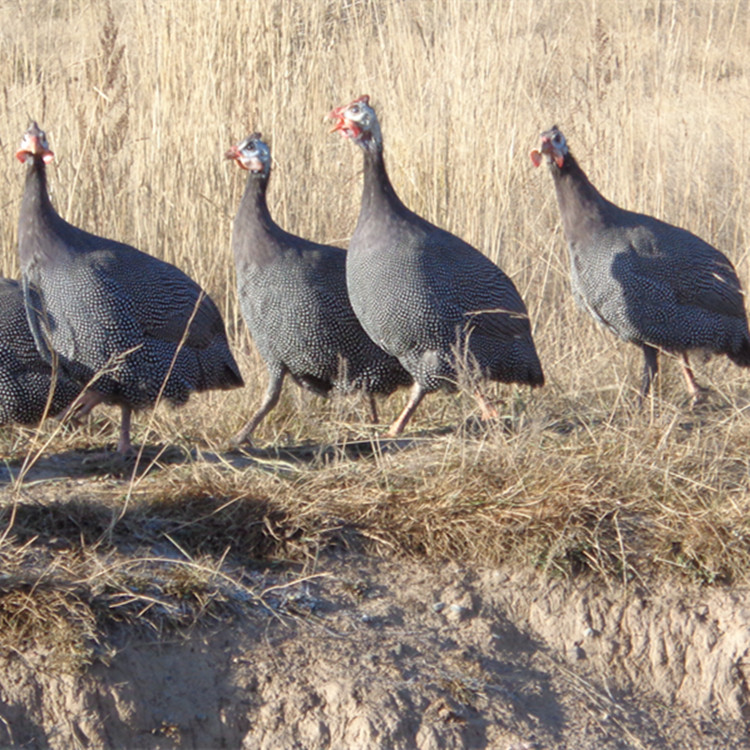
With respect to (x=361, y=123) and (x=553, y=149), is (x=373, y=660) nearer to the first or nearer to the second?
(x=361, y=123)

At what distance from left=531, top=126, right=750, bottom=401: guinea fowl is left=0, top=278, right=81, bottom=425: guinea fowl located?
6.19ft

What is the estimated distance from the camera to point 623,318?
425 centimetres

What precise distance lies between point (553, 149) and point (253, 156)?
1123 millimetres

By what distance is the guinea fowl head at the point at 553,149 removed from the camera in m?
4.43

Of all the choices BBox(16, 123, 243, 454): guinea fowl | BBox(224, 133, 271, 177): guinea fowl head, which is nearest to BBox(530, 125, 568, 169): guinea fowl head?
BBox(224, 133, 271, 177): guinea fowl head

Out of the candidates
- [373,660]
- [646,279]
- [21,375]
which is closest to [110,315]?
[21,375]

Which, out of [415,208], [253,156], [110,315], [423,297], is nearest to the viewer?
[110,315]

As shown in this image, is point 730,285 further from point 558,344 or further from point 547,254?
point 547,254

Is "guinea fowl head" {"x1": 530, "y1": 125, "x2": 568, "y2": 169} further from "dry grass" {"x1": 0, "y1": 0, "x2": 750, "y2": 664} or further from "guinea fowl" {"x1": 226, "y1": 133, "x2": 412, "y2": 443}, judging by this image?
"guinea fowl" {"x1": 226, "y1": 133, "x2": 412, "y2": 443}

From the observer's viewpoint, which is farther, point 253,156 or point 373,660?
point 253,156

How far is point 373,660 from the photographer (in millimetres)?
2779

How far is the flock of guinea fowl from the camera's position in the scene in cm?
377

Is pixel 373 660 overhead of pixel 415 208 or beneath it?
beneath

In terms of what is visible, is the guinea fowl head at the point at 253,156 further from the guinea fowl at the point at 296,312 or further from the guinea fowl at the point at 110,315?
the guinea fowl at the point at 110,315
